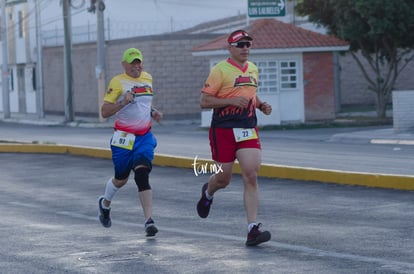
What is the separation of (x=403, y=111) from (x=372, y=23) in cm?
668

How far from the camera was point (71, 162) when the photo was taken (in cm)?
2052

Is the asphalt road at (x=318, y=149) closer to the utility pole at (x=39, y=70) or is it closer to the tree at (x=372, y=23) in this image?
the tree at (x=372, y=23)

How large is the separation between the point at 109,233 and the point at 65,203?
3157mm

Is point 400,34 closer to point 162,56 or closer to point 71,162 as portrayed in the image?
point 162,56

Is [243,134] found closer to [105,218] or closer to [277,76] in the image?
[105,218]

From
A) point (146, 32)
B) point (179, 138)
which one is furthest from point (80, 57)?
point (179, 138)

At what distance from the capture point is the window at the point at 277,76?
39594mm

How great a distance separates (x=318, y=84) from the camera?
39.9 m

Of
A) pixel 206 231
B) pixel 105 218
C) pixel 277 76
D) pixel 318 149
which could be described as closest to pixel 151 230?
pixel 206 231

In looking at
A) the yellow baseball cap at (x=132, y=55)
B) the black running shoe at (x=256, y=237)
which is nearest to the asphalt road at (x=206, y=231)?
the black running shoe at (x=256, y=237)

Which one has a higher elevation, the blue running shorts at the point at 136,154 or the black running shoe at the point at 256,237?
the blue running shorts at the point at 136,154

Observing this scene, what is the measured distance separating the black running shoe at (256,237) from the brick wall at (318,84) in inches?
1191

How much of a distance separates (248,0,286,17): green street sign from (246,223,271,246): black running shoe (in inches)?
Answer: 1167

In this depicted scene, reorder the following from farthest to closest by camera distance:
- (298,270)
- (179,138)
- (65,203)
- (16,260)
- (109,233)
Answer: (179,138) → (65,203) → (109,233) → (16,260) → (298,270)
